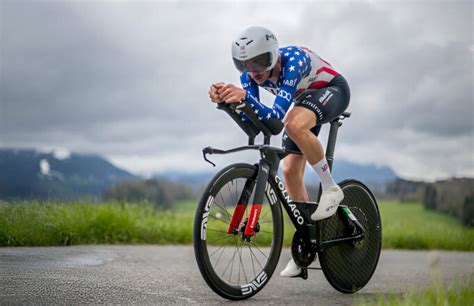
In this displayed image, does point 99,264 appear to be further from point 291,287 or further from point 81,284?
point 291,287

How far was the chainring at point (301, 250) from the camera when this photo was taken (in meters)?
5.45

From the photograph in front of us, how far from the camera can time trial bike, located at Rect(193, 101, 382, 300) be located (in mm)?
4734

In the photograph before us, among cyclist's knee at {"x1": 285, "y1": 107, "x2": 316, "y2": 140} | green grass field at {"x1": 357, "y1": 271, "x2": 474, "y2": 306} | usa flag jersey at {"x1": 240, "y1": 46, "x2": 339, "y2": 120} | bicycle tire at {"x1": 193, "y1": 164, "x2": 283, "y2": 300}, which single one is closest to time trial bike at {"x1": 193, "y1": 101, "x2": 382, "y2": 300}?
bicycle tire at {"x1": 193, "y1": 164, "x2": 283, "y2": 300}

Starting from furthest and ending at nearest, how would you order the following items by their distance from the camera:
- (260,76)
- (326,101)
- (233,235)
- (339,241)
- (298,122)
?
(339,241) < (326,101) < (260,76) < (298,122) < (233,235)

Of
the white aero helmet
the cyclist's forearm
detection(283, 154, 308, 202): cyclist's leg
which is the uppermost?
the white aero helmet

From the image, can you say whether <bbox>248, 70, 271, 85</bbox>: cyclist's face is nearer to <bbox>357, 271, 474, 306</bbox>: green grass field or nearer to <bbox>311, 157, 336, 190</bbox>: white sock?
<bbox>311, 157, 336, 190</bbox>: white sock

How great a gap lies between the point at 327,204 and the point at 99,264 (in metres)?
2.73

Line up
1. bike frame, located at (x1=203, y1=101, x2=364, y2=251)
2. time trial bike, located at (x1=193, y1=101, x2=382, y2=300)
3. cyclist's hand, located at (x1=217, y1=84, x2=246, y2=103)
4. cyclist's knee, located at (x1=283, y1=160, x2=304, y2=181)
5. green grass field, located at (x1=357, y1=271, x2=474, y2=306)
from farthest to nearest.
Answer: cyclist's knee, located at (x1=283, y1=160, x2=304, y2=181) → bike frame, located at (x1=203, y1=101, x2=364, y2=251) → time trial bike, located at (x1=193, y1=101, x2=382, y2=300) → cyclist's hand, located at (x1=217, y1=84, x2=246, y2=103) → green grass field, located at (x1=357, y1=271, x2=474, y2=306)

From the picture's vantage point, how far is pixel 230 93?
4.61m

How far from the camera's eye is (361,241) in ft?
19.8

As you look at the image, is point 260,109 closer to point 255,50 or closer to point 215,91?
point 215,91

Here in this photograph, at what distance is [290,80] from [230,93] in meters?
0.75

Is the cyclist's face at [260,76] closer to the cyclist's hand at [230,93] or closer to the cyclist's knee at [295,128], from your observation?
the cyclist's knee at [295,128]

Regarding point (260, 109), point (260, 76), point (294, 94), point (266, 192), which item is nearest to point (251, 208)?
point (266, 192)
